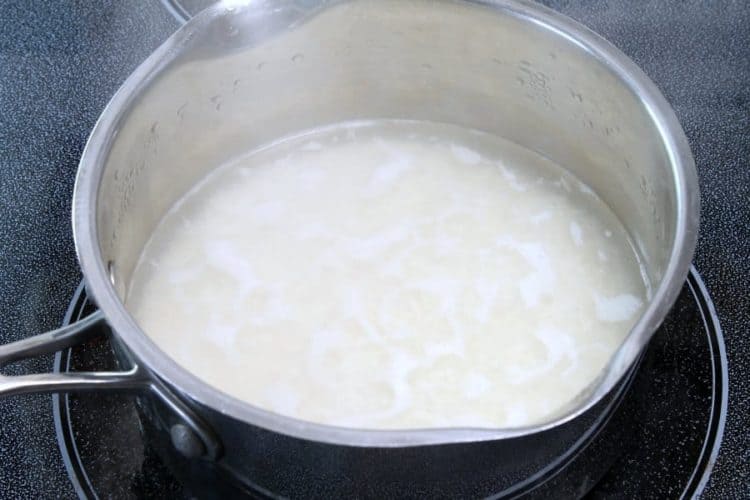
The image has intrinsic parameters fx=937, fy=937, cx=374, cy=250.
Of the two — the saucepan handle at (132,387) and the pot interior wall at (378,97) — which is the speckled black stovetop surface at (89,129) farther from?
the saucepan handle at (132,387)

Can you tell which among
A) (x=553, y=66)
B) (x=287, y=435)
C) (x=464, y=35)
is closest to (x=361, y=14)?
(x=464, y=35)

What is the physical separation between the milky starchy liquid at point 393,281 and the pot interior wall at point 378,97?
0.12ft

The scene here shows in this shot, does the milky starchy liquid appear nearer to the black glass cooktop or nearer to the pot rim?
the black glass cooktop

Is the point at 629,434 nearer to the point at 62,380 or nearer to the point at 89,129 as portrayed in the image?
the point at 62,380

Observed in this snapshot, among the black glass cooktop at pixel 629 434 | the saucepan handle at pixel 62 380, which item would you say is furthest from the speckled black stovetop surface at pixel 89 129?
the saucepan handle at pixel 62 380

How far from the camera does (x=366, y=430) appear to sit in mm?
675

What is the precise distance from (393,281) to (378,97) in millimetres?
322

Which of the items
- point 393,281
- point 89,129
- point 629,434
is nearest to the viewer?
point 629,434

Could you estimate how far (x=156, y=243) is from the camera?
1202 millimetres

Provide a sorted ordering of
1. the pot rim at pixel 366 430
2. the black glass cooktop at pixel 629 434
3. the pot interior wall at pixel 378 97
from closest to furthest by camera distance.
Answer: the pot rim at pixel 366 430 → the black glass cooktop at pixel 629 434 → the pot interior wall at pixel 378 97

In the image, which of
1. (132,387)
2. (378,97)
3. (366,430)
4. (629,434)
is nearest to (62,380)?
(132,387)

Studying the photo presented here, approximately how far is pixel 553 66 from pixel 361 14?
0.25m

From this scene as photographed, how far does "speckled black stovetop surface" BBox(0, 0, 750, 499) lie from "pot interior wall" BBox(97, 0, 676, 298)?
10 centimetres

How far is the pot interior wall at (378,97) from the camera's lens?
3.47 feet
